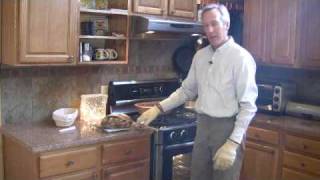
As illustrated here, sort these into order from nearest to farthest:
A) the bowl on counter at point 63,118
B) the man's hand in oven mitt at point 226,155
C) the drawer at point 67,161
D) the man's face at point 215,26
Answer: the man's hand in oven mitt at point 226,155, the man's face at point 215,26, the drawer at point 67,161, the bowl on counter at point 63,118

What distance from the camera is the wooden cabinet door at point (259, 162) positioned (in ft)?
10.6

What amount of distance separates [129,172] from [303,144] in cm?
137

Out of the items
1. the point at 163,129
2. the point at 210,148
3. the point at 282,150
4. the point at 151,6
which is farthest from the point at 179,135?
the point at 151,6

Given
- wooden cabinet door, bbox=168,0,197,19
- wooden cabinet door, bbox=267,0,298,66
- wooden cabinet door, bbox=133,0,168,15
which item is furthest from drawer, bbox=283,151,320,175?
wooden cabinet door, bbox=133,0,168,15

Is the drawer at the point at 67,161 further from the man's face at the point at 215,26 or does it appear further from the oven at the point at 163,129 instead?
the man's face at the point at 215,26

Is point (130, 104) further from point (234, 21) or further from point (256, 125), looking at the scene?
point (234, 21)

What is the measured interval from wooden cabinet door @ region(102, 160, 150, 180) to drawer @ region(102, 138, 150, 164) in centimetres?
5

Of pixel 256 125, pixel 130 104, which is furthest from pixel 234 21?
pixel 130 104

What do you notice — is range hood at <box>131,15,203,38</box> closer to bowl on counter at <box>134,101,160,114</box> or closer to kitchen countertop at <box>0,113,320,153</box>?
bowl on counter at <box>134,101,160,114</box>

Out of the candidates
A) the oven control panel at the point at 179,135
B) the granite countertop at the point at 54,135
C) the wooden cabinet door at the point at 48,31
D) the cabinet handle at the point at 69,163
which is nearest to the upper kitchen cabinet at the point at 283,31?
the oven control panel at the point at 179,135

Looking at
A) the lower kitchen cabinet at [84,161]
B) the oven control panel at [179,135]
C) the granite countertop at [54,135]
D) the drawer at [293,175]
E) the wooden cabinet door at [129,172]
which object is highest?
the granite countertop at [54,135]

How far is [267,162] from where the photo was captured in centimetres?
328

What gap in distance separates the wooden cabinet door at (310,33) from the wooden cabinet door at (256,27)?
0.36 m

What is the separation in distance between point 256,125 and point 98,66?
4.74 ft
